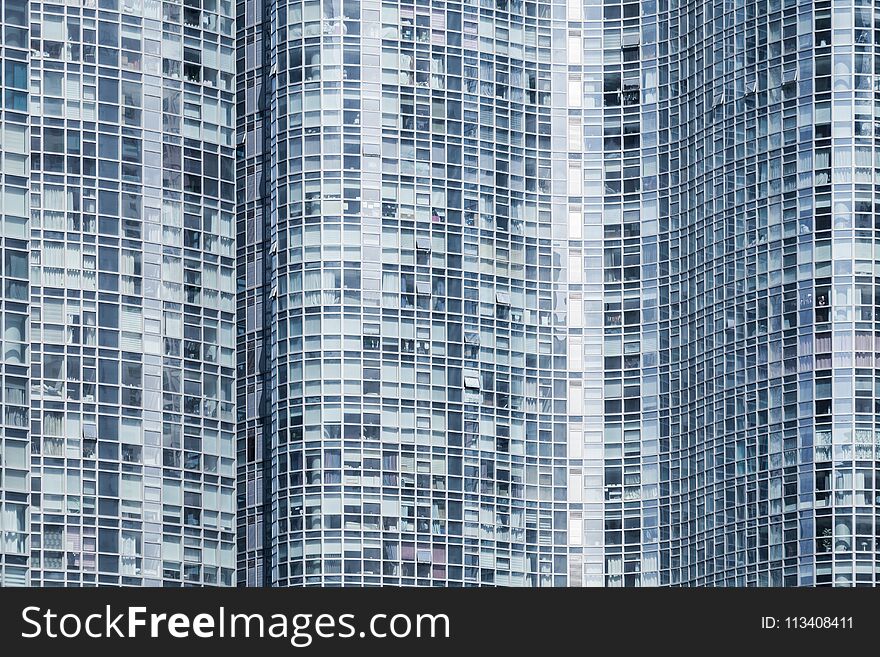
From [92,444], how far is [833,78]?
61.6 m

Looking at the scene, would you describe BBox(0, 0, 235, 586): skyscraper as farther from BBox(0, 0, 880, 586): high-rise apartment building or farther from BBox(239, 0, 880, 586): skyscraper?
BBox(239, 0, 880, 586): skyscraper

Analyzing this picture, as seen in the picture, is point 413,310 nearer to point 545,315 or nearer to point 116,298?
point 545,315

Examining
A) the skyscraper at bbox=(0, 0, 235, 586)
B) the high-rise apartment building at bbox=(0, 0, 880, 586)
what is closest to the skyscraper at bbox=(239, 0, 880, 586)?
the high-rise apartment building at bbox=(0, 0, 880, 586)

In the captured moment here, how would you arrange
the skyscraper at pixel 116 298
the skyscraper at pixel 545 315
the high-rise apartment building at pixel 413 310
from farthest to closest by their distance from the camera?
the skyscraper at pixel 545 315
the high-rise apartment building at pixel 413 310
the skyscraper at pixel 116 298

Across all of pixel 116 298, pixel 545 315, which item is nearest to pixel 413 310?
pixel 545 315

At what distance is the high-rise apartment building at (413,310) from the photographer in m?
179

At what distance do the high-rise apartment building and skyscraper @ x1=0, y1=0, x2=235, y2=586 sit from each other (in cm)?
25

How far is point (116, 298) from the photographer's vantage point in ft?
598

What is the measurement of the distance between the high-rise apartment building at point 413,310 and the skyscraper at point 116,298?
25 centimetres

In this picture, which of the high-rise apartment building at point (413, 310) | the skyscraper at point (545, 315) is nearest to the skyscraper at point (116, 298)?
the high-rise apartment building at point (413, 310)

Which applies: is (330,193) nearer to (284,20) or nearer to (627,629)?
(284,20)

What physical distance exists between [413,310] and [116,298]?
2268 cm

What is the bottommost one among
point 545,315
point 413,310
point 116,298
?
point 413,310

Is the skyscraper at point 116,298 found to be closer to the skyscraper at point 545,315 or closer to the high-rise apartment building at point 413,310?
the high-rise apartment building at point 413,310
